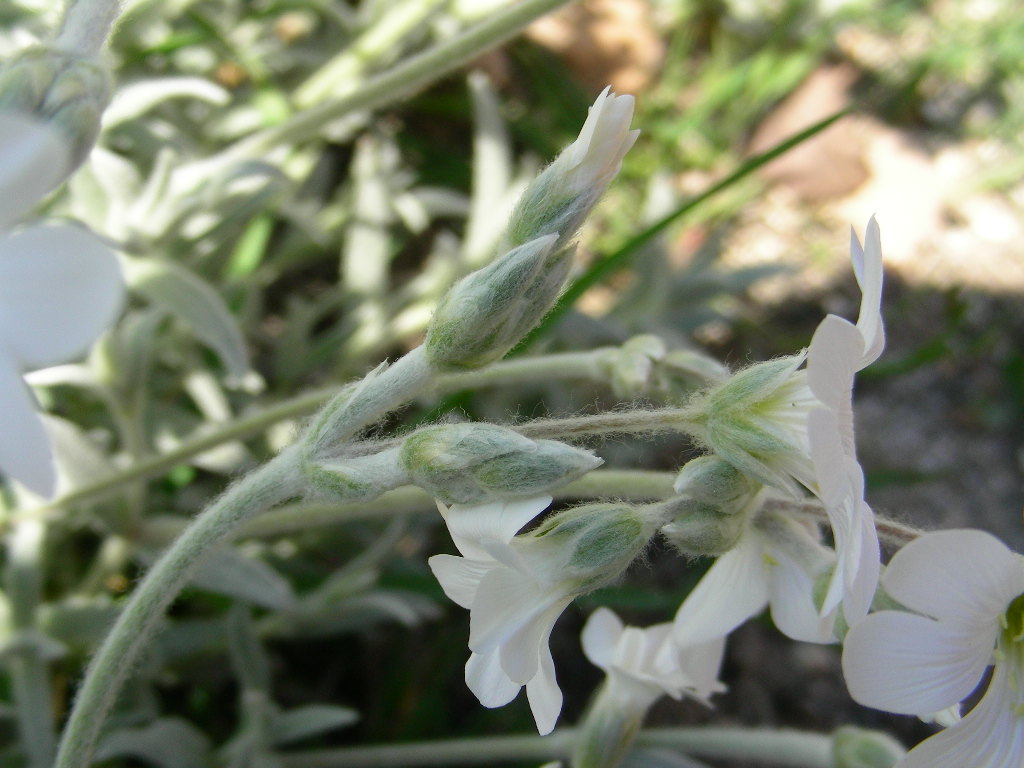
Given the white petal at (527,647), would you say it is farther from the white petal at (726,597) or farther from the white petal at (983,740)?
the white petal at (983,740)

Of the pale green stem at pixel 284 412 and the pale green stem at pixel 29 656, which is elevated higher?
the pale green stem at pixel 284 412

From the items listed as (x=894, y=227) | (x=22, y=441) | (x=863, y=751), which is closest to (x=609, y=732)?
(x=863, y=751)

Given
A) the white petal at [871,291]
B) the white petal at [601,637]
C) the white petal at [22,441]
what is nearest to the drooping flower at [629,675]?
the white petal at [601,637]

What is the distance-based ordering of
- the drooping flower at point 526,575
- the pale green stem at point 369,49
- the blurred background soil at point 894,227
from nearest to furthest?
1. the drooping flower at point 526,575
2. the pale green stem at point 369,49
3. the blurred background soil at point 894,227

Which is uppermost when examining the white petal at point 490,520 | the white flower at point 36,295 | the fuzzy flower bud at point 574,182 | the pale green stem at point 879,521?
the white flower at point 36,295

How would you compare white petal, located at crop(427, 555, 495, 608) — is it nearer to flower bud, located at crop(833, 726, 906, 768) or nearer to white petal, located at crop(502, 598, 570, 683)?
white petal, located at crop(502, 598, 570, 683)

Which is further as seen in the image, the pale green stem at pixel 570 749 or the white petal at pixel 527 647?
the pale green stem at pixel 570 749

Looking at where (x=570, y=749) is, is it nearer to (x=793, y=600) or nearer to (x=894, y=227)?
(x=793, y=600)
